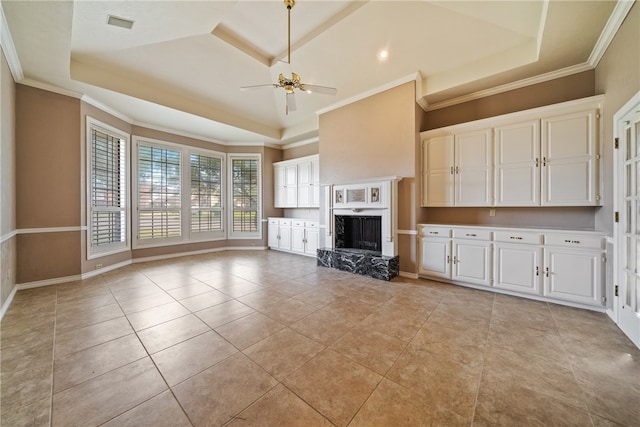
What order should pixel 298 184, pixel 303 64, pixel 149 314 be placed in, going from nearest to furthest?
pixel 149 314 → pixel 303 64 → pixel 298 184

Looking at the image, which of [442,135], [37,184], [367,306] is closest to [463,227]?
[442,135]

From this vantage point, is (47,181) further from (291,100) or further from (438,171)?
(438,171)

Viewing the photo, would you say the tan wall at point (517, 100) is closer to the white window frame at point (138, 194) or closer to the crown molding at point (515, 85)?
the crown molding at point (515, 85)

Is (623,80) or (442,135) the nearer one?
(623,80)

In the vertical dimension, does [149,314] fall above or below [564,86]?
below

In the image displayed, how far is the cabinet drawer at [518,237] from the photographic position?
3092 millimetres

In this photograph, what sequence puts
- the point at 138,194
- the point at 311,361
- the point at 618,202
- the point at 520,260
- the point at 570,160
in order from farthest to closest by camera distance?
1. the point at 138,194
2. the point at 520,260
3. the point at 570,160
4. the point at 618,202
5. the point at 311,361

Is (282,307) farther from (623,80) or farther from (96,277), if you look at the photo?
(623,80)

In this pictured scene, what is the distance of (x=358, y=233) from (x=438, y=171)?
1.83m

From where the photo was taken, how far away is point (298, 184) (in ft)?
21.5

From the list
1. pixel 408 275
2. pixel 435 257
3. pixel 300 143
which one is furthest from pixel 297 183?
pixel 435 257

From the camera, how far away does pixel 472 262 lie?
3.56 m

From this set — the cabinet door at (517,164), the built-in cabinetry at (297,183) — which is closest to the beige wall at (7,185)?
the built-in cabinetry at (297,183)

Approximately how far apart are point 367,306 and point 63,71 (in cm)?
528
